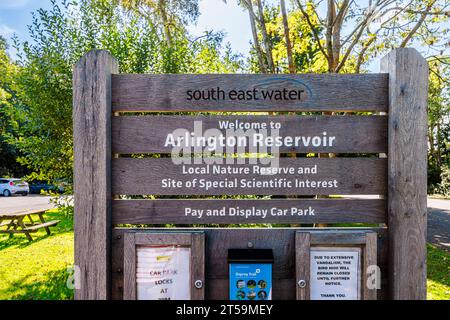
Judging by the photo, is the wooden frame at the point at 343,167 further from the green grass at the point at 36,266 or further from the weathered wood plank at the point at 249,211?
the green grass at the point at 36,266

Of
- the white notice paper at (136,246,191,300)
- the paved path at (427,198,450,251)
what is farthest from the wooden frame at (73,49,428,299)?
the paved path at (427,198,450,251)

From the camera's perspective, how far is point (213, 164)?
2.33 m

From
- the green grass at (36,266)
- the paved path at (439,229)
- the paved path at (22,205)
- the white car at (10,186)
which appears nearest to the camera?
the green grass at (36,266)

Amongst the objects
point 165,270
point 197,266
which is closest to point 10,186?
point 165,270

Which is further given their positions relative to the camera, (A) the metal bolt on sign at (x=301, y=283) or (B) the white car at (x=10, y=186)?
(B) the white car at (x=10, y=186)

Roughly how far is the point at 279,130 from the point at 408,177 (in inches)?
41.4

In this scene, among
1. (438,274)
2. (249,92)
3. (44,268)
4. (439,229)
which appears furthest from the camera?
(439,229)

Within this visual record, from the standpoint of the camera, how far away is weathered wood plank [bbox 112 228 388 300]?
7.70 feet

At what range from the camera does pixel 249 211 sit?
7.66ft

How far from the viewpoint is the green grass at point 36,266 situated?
4801 millimetres

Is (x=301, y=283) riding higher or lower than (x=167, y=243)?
lower

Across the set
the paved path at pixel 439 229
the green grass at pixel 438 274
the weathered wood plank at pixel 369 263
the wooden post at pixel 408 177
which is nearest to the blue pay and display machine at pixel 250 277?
the weathered wood plank at pixel 369 263

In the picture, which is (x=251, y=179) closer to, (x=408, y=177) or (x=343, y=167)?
(x=343, y=167)

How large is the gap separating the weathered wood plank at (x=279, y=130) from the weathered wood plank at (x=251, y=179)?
0.11 meters
